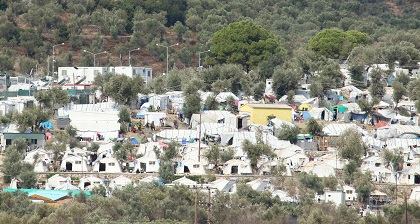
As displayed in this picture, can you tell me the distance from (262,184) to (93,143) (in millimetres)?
8867

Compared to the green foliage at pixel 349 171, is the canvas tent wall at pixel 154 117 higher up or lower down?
higher up

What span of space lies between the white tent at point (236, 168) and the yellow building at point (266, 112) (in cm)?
811

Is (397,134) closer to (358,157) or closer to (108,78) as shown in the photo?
(358,157)

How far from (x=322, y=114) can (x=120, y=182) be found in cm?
1540

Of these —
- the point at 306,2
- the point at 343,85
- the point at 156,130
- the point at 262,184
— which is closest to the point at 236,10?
the point at 306,2

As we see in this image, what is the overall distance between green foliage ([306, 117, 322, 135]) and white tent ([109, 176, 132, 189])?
10534 mm

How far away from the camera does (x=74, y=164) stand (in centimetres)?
4625

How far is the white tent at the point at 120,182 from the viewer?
43.4 metres

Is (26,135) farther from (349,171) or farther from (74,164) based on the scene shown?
(349,171)

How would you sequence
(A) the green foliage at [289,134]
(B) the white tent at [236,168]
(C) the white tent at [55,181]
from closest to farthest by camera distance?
1. (C) the white tent at [55,181]
2. (B) the white tent at [236,168]
3. (A) the green foliage at [289,134]

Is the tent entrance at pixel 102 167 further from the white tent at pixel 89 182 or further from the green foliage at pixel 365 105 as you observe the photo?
the green foliage at pixel 365 105

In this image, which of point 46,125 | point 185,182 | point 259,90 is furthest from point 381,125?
point 46,125

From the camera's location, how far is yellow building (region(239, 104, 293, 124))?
5466cm

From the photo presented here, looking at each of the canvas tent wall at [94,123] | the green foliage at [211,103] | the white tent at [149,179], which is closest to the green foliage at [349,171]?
the white tent at [149,179]
